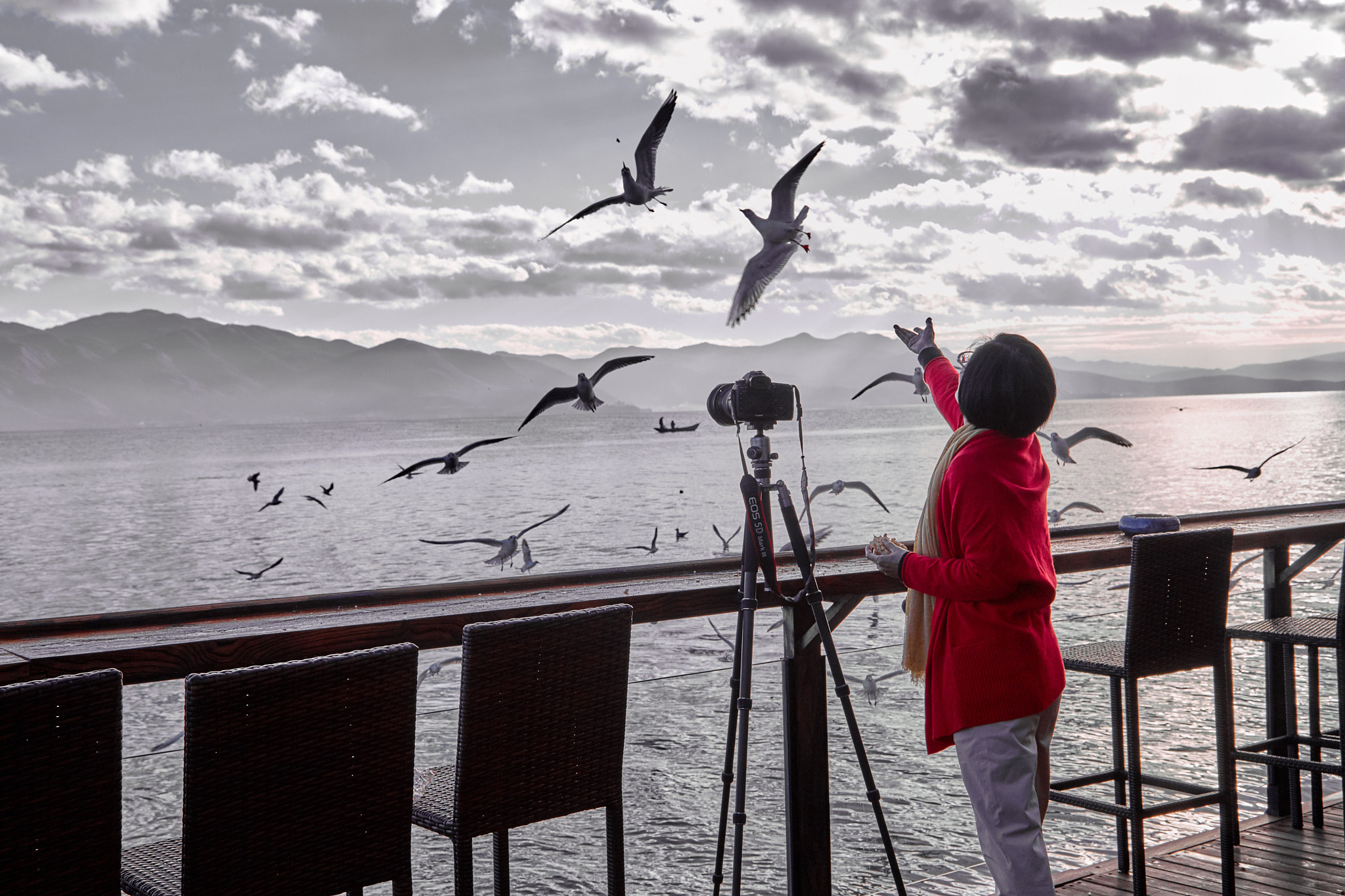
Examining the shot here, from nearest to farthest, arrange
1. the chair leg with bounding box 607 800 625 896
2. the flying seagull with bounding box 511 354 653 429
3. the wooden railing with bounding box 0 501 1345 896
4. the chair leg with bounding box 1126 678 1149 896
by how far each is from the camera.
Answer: the wooden railing with bounding box 0 501 1345 896 < the chair leg with bounding box 607 800 625 896 < the chair leg with bounding box 1126 678 1149 896 < the flying seagull with bounding box 511 354 653 429

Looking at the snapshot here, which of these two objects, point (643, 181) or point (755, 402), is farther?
point (643, 181)

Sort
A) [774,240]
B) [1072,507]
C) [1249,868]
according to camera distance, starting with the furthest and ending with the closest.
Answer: [1072,507], [774,240], [1249,868]

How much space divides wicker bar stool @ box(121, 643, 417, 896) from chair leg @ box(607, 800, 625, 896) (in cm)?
39

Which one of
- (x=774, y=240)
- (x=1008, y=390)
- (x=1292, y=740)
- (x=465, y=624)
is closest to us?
(x=1008, y=390)

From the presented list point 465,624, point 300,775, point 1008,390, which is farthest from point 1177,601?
point 300,775

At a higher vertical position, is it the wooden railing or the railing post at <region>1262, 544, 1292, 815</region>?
the wooden railing

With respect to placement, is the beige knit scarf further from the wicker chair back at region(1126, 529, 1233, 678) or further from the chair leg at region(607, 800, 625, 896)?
the wicker chair back at region(1126, 529, 1233, 678)

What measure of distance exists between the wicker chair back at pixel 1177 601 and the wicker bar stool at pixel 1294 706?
324 mm

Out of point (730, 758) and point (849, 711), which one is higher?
point (849, 711)

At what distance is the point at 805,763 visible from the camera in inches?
88.4

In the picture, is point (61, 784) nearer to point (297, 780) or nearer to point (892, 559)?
point (297, 780)

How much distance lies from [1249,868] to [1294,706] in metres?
0.61

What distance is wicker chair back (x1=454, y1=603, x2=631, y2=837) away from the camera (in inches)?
70.4

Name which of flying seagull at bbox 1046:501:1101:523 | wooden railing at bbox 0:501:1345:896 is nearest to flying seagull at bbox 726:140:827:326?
flying seagull at bbox 1046:501:1101:523
